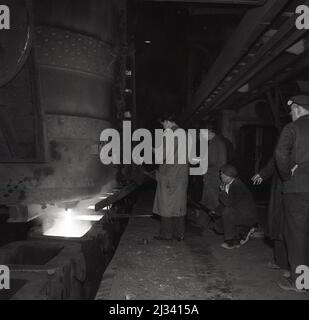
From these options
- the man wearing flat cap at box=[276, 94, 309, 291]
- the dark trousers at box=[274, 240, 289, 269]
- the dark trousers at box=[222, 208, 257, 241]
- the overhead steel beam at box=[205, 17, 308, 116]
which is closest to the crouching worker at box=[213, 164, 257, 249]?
the dark trousers at box=[222, 208, 257, 241]

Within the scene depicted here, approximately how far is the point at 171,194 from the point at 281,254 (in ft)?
6.59

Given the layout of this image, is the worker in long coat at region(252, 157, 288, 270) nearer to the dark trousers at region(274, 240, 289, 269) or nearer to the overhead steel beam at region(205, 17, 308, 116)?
the dark trousers at region(274, 240, 289, 269)

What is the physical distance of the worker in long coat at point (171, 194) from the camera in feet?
19.4

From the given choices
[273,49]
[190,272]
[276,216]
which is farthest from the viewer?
[273,49]

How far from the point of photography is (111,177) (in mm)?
6039

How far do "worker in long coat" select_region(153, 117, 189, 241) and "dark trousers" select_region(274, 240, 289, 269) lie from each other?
178 centimetres

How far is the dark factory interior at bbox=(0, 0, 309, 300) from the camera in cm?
384

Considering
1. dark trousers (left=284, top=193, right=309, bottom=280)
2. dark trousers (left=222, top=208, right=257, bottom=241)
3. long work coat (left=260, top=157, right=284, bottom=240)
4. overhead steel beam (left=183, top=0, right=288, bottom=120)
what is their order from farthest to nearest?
dark trousers (left=222, top=208, right=257, bottom=241) → long work coat (left=260, top=157, right=284, bottom=240) → overhead steel beam (left=183, top=0, right=288, bottom=120) → dark trousers (left=284, top=193, right=309, bottom=280)

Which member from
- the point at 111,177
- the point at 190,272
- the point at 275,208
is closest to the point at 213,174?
the point at 111,177

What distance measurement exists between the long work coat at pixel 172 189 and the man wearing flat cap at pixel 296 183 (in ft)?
7.42

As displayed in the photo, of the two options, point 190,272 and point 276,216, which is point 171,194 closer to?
point 190,272

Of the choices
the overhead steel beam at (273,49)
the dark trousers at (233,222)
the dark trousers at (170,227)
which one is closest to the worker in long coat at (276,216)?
the dark trousers at (233,222)

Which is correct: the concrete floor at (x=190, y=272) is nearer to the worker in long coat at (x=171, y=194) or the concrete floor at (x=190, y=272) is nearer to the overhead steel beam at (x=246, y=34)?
the worker in long coat at (x=171, y=194)
